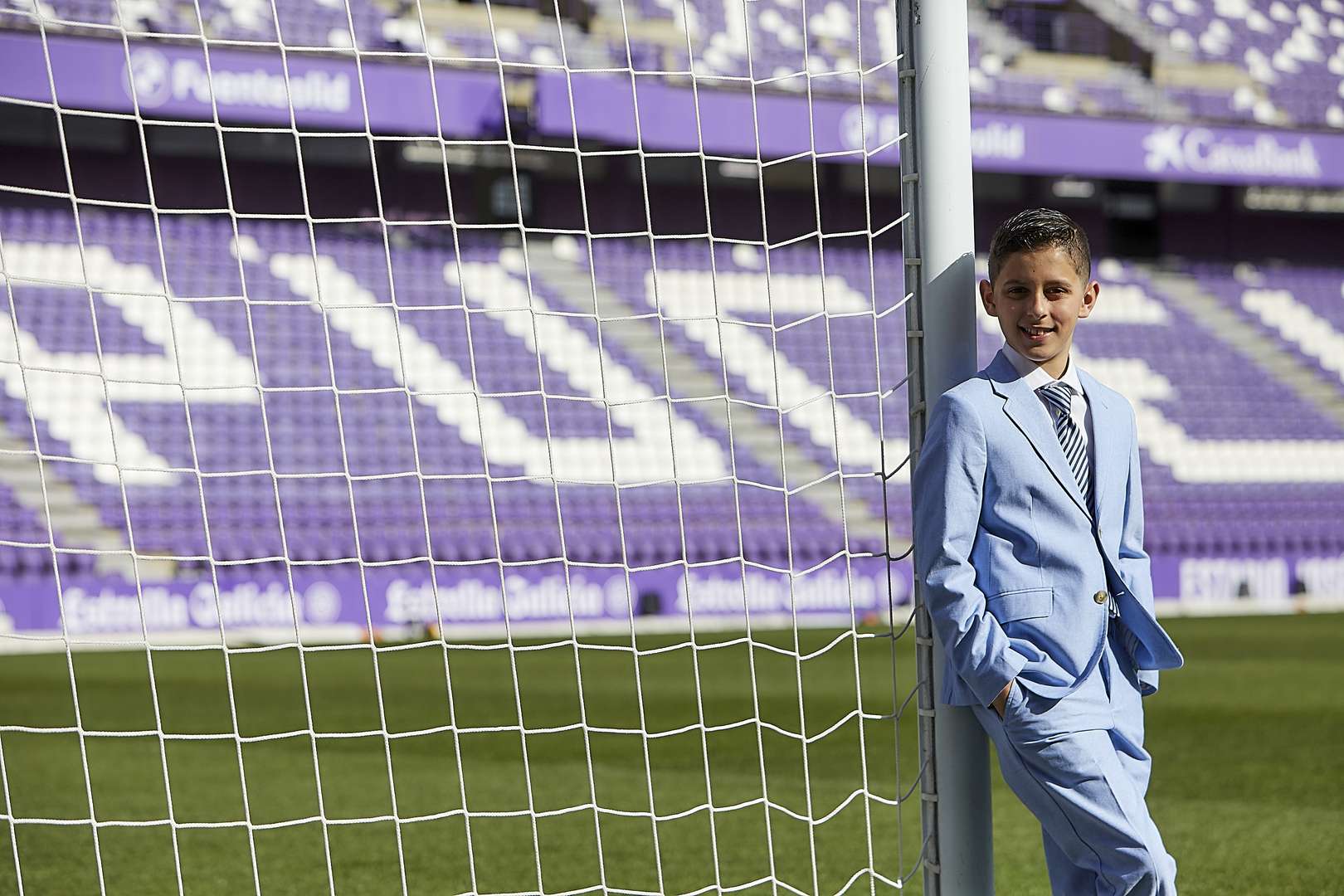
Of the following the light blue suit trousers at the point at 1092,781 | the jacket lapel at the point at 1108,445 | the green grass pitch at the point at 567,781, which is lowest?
the green grass pitch at the point at 567,781

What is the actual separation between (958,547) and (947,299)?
53cm

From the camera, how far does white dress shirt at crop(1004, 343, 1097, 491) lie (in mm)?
2049

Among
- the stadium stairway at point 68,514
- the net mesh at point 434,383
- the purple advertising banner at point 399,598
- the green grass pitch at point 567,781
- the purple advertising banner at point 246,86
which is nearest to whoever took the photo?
the green grass pitch at point 567,781

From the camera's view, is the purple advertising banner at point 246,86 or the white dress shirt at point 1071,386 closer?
the white dress shirt at point 1071,386

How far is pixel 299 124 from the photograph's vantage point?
44.1 feet

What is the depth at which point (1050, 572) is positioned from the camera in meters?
1.96

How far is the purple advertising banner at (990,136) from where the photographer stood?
45.8ft

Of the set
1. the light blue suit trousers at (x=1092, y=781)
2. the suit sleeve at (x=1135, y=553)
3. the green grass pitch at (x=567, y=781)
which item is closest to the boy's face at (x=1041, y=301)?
the suit sleeve at (x=1135, y=553)

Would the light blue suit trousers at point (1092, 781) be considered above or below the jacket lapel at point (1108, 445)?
below

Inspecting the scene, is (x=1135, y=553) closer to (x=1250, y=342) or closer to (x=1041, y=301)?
(x=1041, y=301)

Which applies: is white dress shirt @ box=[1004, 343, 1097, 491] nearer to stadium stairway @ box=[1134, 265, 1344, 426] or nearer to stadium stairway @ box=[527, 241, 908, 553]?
stadium stairway @ box=[527, 241, 908, 553]

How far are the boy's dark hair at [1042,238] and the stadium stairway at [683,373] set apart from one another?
12.0 meters

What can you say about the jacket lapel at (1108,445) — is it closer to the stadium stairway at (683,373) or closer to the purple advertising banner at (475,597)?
the purple advertising banner at (475,597)

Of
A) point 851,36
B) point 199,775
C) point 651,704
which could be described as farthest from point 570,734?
point 851,36
